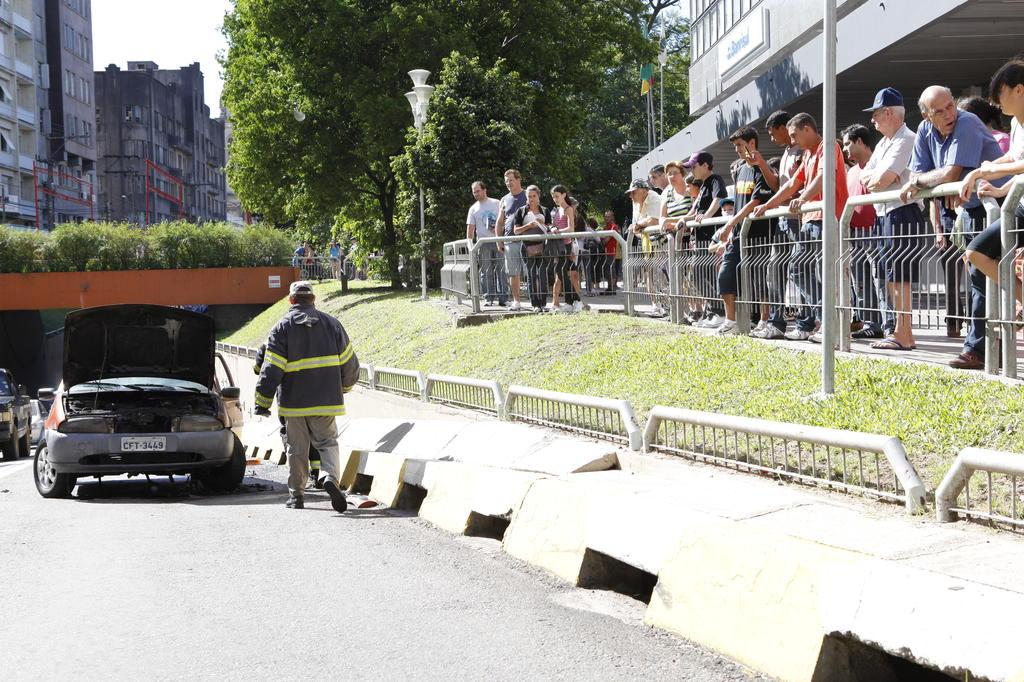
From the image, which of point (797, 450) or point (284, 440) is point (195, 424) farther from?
point (797, 450)

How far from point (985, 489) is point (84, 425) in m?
7.92

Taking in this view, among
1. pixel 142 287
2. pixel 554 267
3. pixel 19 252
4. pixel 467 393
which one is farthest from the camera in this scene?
pixel 142 287

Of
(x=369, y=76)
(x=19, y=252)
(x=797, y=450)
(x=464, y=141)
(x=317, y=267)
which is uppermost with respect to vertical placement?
(x=369, y=76)

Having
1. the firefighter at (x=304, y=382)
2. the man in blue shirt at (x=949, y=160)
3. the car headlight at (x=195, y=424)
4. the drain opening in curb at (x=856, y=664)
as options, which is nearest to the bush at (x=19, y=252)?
the car headlight at (x=195, y=424)

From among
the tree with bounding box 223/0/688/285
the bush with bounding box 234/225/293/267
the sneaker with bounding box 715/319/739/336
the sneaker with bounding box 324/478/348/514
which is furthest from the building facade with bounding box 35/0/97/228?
the sneaker with bounding box 324/478/348/514

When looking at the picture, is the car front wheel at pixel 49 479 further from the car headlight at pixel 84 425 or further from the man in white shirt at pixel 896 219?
the man in white shirt at pixel 896 219

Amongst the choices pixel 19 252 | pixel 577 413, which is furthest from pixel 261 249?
pixel 577 413

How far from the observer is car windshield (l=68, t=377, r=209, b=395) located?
1171cm

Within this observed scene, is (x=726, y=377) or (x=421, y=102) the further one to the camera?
(x=421, y=102)

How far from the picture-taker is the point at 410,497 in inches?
411

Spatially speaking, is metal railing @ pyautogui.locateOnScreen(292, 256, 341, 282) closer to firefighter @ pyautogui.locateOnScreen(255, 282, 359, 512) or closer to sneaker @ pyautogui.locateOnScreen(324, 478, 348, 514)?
firefighter @ pyautogui.locateOnScreen(255, 282, 359, 512)

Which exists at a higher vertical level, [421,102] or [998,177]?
[421,102]

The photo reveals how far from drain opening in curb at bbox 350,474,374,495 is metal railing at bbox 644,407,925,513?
3.11 meters

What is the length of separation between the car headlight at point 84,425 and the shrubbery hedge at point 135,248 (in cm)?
4056
